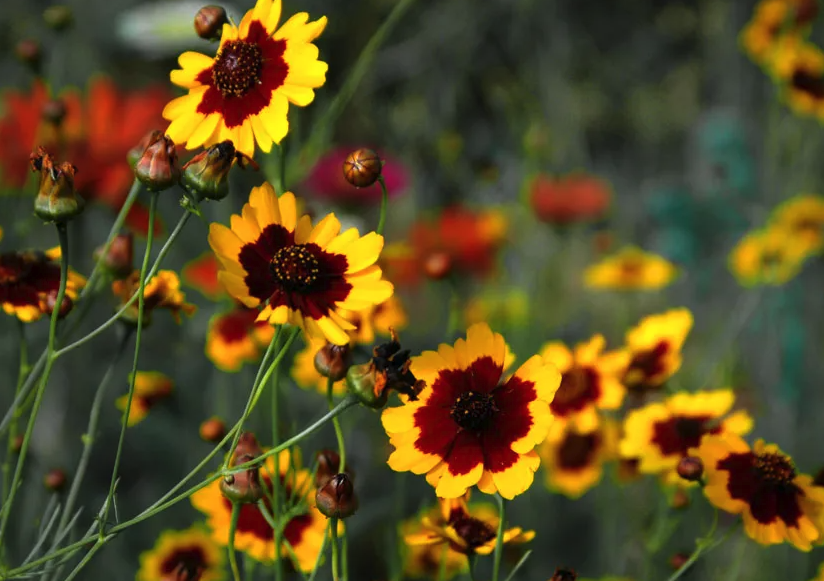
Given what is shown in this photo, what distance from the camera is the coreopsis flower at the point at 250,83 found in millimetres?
589

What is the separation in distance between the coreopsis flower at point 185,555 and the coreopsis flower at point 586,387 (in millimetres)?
380

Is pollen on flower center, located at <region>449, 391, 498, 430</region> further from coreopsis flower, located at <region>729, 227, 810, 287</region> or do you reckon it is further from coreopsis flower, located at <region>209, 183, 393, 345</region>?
coreopsis flower, located at <region>729, 227, 810, 287</region>

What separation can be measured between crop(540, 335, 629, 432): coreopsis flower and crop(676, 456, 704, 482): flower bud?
0.45 ft

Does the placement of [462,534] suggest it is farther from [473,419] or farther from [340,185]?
[340,185]

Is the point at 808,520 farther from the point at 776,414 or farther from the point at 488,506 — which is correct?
the point at 776,414

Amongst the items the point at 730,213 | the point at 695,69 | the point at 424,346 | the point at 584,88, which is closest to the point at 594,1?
the point at 584,88

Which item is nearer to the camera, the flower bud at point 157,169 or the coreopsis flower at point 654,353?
the flower bud at point 157,169

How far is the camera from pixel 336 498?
544 mm

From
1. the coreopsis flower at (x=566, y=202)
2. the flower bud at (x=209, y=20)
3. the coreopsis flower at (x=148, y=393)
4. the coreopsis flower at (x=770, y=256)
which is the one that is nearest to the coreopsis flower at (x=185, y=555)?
the coreopsis flower at (x=148, y=393)

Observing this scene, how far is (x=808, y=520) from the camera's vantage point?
2.13 feet

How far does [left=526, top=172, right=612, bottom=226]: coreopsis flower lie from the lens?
1.92 meters

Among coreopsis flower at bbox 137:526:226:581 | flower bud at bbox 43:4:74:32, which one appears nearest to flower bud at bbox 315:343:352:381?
coreopsis flower at bbox 137:526:226:581

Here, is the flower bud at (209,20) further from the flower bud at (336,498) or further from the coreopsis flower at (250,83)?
the flower bud at (336,498)

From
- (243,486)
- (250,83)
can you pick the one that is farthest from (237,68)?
(243,486)
